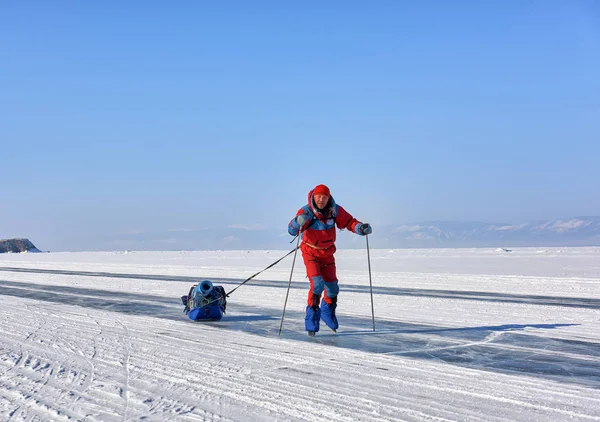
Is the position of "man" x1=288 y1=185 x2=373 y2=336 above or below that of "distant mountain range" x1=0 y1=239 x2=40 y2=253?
below

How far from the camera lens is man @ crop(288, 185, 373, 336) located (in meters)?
8.40

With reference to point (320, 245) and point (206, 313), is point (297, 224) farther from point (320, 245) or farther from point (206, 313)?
point (206, 313)

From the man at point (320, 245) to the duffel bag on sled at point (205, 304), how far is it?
215 centimetres

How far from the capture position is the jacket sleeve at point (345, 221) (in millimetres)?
8742

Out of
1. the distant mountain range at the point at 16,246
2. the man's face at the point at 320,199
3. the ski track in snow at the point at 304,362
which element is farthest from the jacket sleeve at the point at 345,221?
the distant mountain range at the point at 16,246

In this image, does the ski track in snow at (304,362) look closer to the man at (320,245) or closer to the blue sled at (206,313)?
the blue sled at (206,313)

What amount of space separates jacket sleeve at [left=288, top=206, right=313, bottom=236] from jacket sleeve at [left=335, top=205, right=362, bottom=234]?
518 mm

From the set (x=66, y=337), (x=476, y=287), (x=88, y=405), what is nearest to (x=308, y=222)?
(x=66, y=337)

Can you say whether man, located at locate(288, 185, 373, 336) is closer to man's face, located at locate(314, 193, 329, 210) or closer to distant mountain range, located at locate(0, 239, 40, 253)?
man's face, located at locate(314, 193, 329, 210)

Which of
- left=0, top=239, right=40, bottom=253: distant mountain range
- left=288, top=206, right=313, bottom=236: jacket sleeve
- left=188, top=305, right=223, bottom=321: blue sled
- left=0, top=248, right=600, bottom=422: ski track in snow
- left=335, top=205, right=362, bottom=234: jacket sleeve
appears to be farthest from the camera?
left=0, top=239, right=40, bottom=253: distant mountain range

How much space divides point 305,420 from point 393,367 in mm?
1988

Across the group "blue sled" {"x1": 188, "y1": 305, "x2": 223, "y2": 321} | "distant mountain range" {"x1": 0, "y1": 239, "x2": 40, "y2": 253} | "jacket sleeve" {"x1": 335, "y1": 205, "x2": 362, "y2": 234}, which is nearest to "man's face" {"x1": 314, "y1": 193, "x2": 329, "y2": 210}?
"jacket sleeve" {"x1": 335, "y1": 205, "x2": 362, "y2": 234}

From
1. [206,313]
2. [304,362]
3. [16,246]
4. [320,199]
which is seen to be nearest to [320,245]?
[320,199]

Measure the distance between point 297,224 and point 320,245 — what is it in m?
0.48
